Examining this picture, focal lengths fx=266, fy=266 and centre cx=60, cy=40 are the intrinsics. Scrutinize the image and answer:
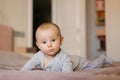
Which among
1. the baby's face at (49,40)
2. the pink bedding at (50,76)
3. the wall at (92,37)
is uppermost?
the baby's face at (49,40)

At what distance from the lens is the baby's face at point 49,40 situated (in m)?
1.24

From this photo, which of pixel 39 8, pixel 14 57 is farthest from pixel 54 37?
pixel 39 8

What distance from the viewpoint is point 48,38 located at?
125cm

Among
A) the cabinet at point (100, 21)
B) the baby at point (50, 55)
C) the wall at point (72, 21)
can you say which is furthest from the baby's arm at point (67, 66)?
the cabinet at point (100, 21)

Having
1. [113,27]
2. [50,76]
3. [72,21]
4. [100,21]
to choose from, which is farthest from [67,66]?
[100,21]

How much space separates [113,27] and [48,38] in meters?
3.18

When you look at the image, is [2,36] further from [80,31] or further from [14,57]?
[80,31]

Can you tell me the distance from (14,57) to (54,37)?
1079mm

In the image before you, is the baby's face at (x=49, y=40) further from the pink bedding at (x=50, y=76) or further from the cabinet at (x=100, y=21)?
A: the cabinet at (x=100, y=21)

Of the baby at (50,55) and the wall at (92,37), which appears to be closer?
the baby at (50,55)

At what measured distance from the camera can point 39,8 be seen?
673 centimetres

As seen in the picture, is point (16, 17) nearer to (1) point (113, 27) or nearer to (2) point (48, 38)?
(1) point (113, 27)

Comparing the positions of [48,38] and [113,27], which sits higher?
[48,38]

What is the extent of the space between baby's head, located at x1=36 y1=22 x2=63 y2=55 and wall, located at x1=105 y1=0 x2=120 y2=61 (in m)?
3.08
